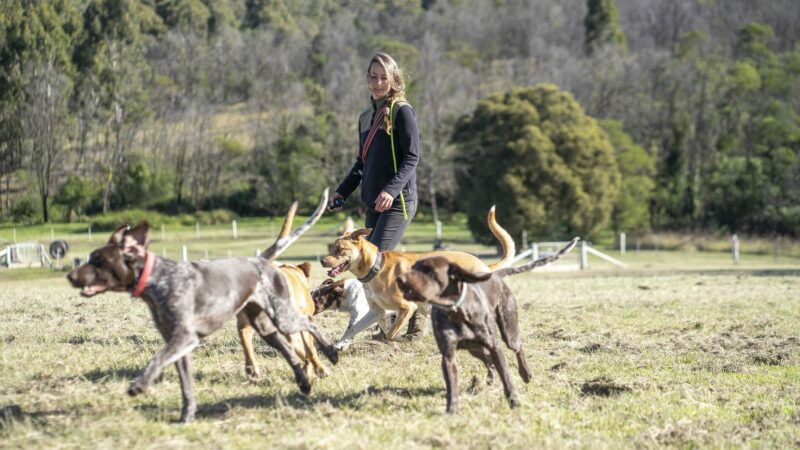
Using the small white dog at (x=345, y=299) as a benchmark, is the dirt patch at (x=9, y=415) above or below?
below

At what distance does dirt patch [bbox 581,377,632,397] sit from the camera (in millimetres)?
7059

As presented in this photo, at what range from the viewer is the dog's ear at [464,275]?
20.1ft

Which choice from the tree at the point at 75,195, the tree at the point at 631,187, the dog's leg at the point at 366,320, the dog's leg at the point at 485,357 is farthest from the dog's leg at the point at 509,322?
the tree at the point at 631,187

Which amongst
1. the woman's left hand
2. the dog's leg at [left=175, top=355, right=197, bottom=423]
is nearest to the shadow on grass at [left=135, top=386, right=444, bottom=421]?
the dog's leg at [left=175, top=355, right=197, bottom=423]

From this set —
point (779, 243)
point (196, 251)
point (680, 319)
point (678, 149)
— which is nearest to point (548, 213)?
point (779, 243)

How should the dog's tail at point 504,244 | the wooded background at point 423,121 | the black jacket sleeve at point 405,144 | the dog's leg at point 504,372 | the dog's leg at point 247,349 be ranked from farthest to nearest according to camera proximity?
the wooded background at point 423,121, the black jacket sleeve at point 405,144, the dog's tail at point 504,244, the dog's leg at point 247,349, the dog's leg at point 504,372

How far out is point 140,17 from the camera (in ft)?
210

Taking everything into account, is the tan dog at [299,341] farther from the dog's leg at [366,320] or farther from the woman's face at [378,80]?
the woman's face at [378,80]

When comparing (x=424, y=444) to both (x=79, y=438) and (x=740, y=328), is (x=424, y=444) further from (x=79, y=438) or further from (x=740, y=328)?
(x=740, y=328)

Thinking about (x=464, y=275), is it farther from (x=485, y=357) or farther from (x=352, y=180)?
(x=352, y=180)

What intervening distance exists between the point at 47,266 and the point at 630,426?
962 inches

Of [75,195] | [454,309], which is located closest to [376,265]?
[454,309]

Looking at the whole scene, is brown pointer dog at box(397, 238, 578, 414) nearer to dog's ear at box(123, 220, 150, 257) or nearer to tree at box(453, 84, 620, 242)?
dog's ear at box(123, 220, 150, 257)

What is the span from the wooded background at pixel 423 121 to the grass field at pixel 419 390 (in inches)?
171
